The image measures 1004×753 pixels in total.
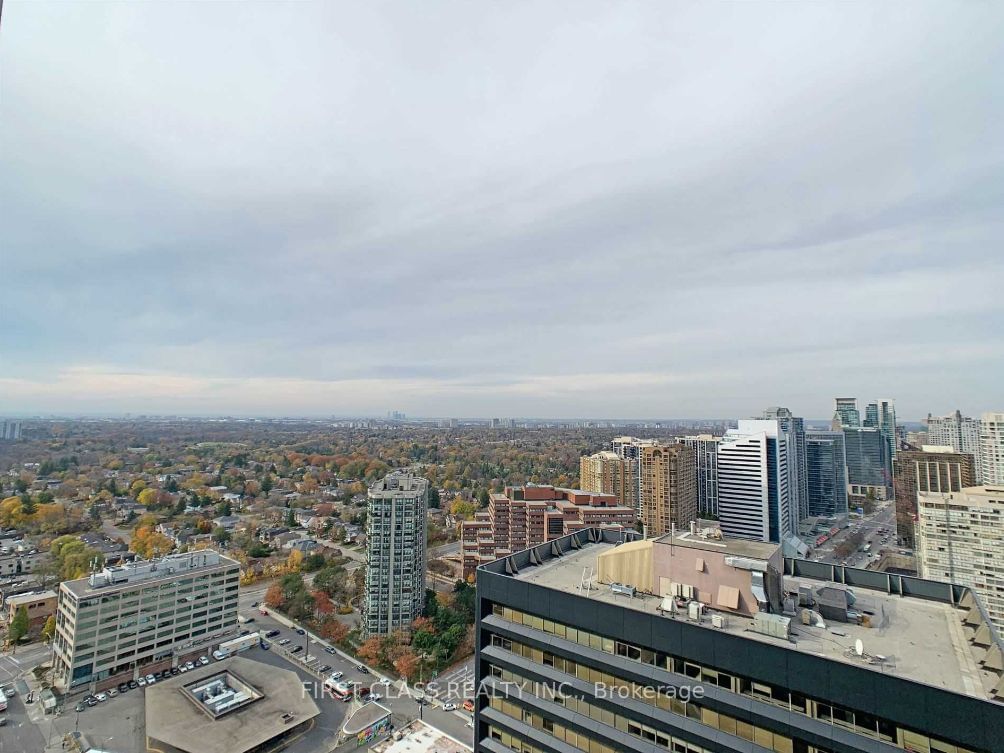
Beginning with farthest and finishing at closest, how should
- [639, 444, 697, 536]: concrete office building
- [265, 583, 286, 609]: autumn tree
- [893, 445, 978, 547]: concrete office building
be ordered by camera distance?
1. [893, 445, 978, 547]: concrete office building
2. [639, 444, 697, 536]: concrete office building
3. [265, 583, 286, 609]: autumn tree

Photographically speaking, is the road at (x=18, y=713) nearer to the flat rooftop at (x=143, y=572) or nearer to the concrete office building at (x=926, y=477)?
the flat rooftop at (x=143, y=572)

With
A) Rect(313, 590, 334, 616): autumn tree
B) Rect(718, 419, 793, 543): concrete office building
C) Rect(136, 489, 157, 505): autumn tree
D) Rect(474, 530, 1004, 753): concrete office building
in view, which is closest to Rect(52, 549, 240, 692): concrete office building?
Rect(313, 590, 334, 616): autumn tree

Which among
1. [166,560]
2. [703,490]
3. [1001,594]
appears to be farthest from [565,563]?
[703,490]

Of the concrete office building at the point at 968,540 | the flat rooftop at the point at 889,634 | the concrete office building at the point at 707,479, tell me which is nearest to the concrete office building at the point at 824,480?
the concrete office building at the point at 707,479

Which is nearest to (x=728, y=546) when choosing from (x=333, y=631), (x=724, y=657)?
(x=724, y=657)

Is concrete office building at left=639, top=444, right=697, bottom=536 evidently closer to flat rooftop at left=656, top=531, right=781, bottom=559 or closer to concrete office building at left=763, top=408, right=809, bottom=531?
concrete office building at left=763, top=408, right=809, bottom=531

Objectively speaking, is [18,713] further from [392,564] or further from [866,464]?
[866,464]

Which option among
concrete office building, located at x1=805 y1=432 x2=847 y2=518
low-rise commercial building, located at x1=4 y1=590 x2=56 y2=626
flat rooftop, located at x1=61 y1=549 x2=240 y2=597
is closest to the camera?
flat rooftop, located at x1=61 y1=549 x2=240 y2=597
